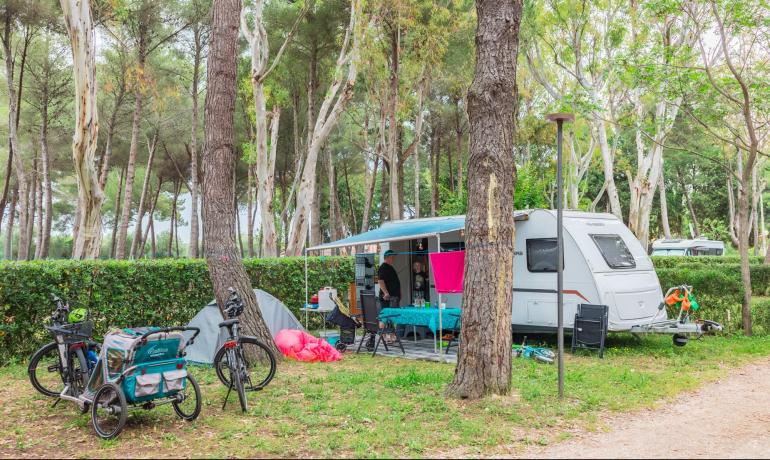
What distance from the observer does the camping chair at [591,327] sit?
840cm

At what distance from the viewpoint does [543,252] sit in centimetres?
948

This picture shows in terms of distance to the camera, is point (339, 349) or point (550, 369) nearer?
point (550, 369)

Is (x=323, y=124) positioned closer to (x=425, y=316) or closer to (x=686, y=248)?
(x=425, y=316)

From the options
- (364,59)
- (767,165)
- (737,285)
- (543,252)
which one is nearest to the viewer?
(543,252)

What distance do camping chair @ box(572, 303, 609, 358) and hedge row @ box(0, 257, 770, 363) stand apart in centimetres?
324

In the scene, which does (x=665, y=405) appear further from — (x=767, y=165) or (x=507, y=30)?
(x=767, y=165)

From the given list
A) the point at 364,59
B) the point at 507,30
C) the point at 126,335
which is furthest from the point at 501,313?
the point at 364,59

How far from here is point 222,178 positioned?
8031 mm

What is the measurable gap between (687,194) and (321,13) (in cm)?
2860

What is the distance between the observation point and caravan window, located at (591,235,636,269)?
30.4ft

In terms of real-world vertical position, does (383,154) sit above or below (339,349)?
above

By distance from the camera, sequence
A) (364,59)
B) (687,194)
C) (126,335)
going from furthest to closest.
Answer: (687,194) < (364,59) < (126,335)

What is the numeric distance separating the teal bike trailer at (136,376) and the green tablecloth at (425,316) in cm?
444

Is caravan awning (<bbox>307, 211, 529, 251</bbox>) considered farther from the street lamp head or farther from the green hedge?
the street lamp head
